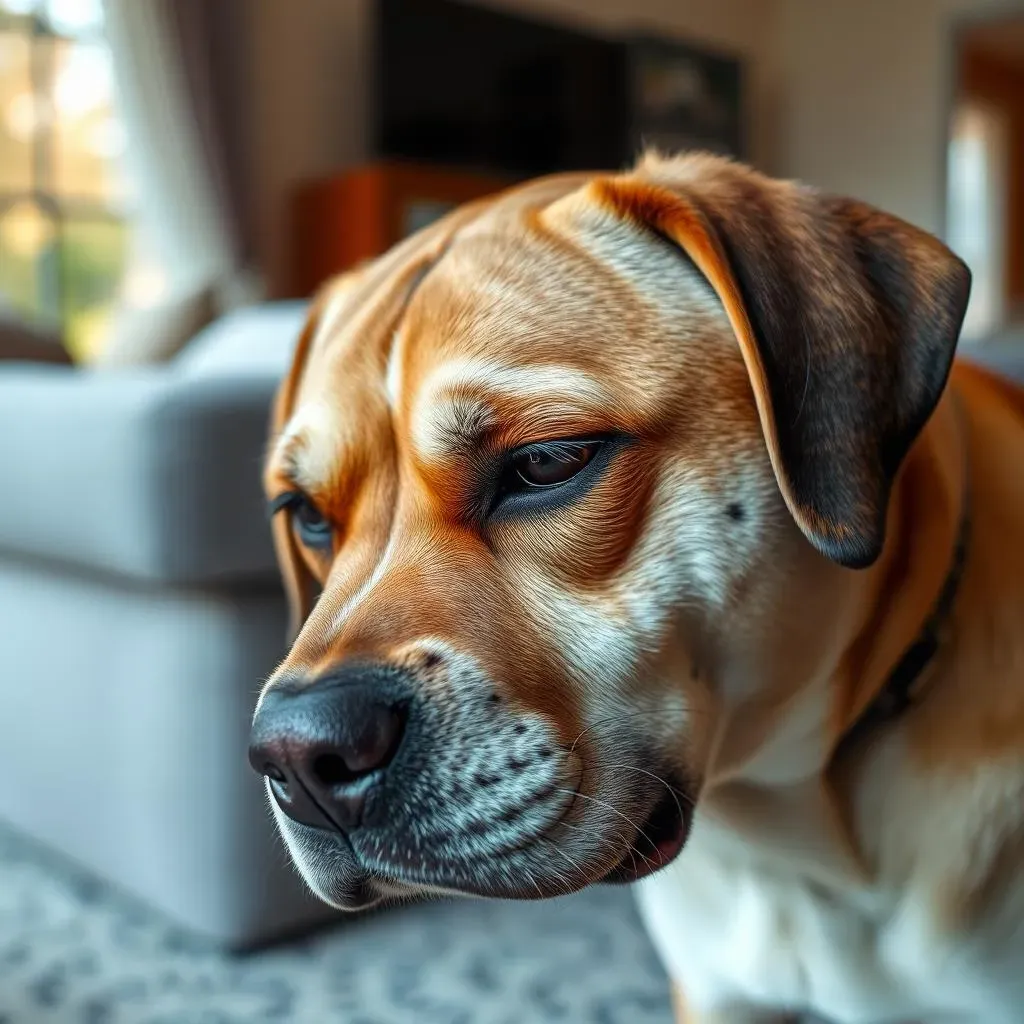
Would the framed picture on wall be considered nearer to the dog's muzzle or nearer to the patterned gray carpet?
the patterned gray carpet

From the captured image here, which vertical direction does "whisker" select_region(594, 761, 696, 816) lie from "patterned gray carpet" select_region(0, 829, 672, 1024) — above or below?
above

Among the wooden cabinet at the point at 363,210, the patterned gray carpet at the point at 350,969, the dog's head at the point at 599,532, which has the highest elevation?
the dog's head at the point at 599,532

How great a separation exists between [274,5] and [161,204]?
3.77ft

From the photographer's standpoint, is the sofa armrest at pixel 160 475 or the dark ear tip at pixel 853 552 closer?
the dark ear tip at pixel 853 552

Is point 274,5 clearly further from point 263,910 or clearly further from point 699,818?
point 699,818

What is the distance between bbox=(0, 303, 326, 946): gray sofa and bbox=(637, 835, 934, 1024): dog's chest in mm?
646

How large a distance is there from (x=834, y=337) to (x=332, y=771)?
49cm

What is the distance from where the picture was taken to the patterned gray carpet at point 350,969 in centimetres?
142

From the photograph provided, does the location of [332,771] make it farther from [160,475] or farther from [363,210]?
[363,210]

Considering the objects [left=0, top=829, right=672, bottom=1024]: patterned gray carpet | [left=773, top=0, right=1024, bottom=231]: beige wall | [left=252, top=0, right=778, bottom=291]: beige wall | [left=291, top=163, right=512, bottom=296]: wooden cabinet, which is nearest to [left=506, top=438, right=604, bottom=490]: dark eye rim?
[left=0, top=829, right=672, bottom=1024]: patterned gray carpet

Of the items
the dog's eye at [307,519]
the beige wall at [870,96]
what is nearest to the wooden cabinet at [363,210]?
the beige wall at [870,96]

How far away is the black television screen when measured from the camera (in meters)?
5.14

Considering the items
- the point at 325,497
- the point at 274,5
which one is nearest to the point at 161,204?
the point at 274,5

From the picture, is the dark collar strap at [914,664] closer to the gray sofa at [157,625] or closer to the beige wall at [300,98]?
the gray sofa at [157,625]
